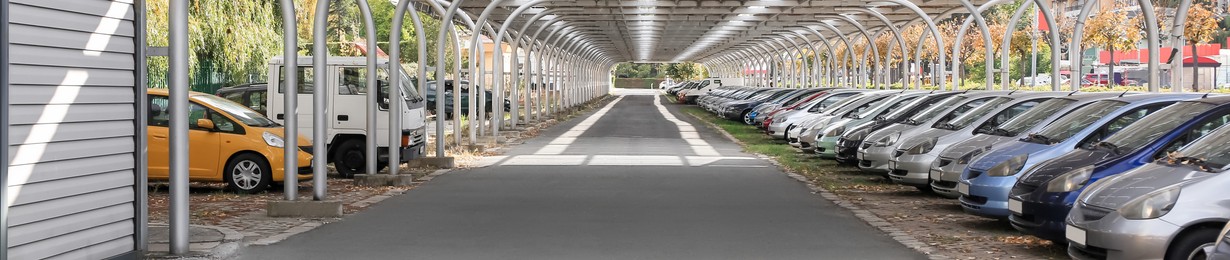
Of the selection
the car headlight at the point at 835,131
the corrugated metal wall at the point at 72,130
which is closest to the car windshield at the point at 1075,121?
the corrugated metal wall at the point at 72,130

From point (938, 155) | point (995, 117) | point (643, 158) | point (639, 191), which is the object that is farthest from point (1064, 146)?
point (643, 158)

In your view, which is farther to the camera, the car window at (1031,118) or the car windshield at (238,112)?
the car windshield at (238,112)

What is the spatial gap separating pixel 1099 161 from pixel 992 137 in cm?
337

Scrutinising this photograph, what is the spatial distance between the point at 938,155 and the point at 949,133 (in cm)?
138

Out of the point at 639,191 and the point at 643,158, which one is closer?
the point at 639,191

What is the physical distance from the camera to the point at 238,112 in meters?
15.3

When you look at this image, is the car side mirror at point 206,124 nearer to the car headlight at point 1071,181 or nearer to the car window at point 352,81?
the car window at point 352,81

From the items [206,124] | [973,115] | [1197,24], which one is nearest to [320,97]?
[206,124]

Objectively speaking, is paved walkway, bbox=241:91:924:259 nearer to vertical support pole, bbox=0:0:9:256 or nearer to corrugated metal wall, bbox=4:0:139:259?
corrugated metal wall, bbox=4:0:139:259

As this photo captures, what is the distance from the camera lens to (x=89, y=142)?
25.6ft

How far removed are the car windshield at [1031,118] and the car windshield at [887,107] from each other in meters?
6.94

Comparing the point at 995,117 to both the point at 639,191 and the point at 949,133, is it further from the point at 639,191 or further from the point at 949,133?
the point at 639,191

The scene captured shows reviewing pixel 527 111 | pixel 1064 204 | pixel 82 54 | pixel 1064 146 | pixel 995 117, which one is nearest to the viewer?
pixel 82 54

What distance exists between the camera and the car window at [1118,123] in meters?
11.4
